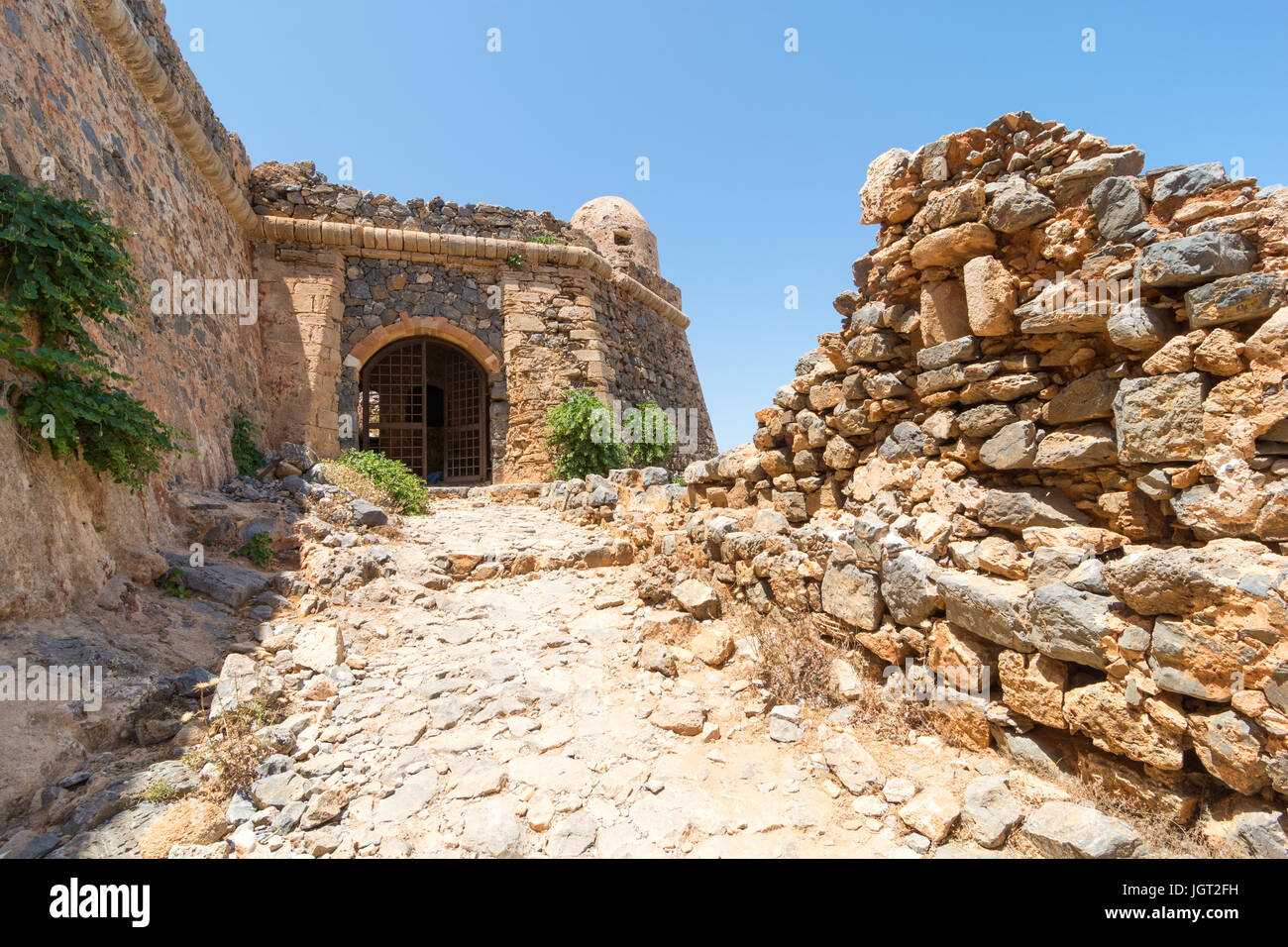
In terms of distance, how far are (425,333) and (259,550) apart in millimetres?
6447

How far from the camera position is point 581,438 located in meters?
10.1

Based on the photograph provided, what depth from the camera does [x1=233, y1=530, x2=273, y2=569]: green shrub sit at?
5137 millimetres

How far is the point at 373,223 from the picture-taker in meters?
10.5

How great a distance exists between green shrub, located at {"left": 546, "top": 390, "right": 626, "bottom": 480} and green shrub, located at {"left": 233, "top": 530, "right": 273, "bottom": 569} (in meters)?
5.26

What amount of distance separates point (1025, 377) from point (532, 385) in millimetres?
8946

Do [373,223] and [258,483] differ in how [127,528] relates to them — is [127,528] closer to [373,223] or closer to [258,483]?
[258,483]

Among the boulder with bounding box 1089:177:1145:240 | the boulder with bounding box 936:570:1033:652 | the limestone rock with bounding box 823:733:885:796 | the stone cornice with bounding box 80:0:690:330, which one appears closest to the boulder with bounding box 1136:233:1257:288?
the boulder with bounding box 1089:177:1145:240

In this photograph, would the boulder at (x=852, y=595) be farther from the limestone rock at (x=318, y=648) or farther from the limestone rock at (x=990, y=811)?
the limestone rock at (x=318, y=648)

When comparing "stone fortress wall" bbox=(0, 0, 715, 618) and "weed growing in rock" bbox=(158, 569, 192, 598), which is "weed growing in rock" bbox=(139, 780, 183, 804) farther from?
"weed growing in rock" bbox=(158, 569, 192, 598)

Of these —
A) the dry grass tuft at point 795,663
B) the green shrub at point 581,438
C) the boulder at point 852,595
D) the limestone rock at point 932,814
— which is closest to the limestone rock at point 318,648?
the dry grass tuft at point 795,663

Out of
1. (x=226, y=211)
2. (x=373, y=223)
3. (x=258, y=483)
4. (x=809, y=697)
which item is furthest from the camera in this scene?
(x=373, y=223)

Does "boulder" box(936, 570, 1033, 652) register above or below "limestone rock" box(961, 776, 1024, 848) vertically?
above

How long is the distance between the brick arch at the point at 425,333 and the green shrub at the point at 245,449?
2490 millimetres
